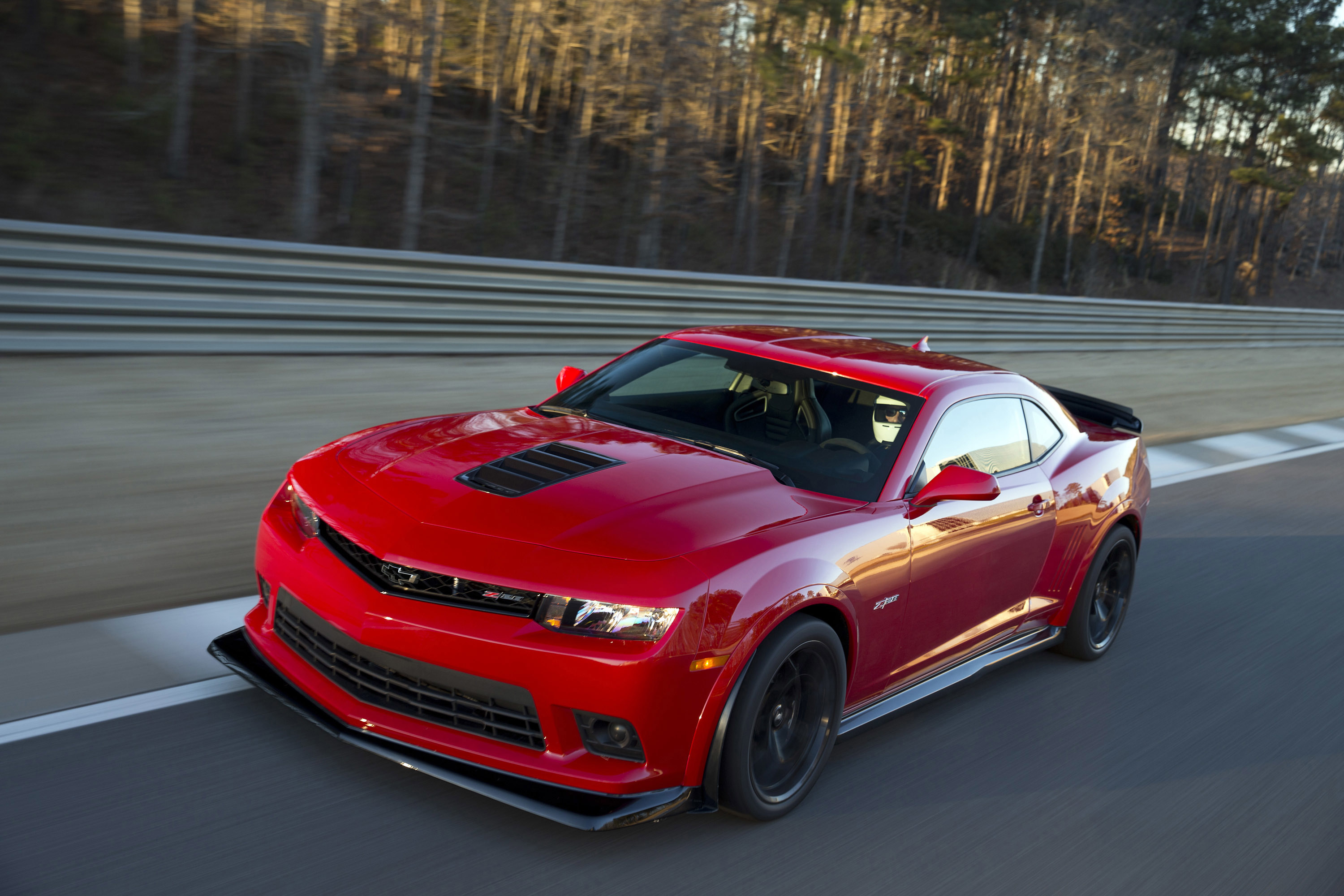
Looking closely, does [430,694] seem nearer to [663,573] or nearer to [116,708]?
[663,573]

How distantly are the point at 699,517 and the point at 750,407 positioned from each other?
4.08 feet

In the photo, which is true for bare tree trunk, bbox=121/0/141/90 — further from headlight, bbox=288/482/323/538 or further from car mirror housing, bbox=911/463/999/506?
car mirror housing, bbox=911/463/999/506

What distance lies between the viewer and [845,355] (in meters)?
4.82

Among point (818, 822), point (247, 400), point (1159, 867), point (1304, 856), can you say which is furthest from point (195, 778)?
point (247, 400)

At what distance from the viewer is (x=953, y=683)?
4461mm

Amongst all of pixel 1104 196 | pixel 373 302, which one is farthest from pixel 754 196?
pixel 373 302

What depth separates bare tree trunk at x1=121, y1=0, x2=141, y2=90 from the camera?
34469mm

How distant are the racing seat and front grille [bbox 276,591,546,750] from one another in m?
1.64

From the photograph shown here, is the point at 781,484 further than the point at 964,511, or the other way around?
the point at 964,511

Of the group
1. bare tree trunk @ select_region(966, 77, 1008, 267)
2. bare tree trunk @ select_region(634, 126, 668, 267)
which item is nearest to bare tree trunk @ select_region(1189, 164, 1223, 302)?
bare tree trunk @ select_region(966, 77, 1008, 267)

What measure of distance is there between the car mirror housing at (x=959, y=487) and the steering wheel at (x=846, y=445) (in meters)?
0.28

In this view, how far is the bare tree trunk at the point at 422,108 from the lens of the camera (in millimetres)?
23859

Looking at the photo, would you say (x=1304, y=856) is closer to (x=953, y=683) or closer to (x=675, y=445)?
(x=953, y=683)

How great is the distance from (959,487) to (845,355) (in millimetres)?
948
